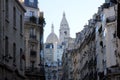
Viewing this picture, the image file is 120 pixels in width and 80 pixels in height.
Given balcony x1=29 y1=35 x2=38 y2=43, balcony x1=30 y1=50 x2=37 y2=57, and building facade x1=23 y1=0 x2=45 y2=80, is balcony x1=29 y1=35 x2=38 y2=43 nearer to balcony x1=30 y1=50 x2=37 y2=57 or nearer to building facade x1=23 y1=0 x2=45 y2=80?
building facade x1=23 y1=0 x2=45 y2=80

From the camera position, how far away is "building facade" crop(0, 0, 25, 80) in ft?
115

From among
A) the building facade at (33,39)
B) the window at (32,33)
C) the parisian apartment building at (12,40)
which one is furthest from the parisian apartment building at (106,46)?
the parisian apartment building at (12,40)

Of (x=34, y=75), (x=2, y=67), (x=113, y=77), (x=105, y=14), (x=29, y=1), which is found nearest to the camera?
(x=2, y=67)

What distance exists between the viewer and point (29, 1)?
3460 inches

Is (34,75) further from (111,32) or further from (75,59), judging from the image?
(75,59)

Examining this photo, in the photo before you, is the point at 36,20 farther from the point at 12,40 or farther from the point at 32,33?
the point at 12,40

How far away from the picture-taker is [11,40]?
38.6m

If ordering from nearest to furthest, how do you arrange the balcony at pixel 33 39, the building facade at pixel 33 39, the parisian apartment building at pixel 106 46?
the parisian apartment building at pixel 106 46, the building facade at pixel 33 39, the balcony at pixel 33 39

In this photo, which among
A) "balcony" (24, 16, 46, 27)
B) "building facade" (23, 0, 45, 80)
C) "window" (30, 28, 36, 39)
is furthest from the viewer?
"balcony" (24, 16, 46, 27)

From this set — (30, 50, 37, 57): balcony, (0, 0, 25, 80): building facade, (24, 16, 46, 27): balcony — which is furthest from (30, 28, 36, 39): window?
(0, 0, 25, 80): building facade

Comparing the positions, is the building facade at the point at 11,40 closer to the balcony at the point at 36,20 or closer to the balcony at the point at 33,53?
the balcony at the point at 33,53

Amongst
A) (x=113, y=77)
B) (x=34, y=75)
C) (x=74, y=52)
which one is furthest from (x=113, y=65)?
(x=74, y=52)

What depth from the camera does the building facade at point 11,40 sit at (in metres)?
34.9

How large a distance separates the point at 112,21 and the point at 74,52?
216 feet
